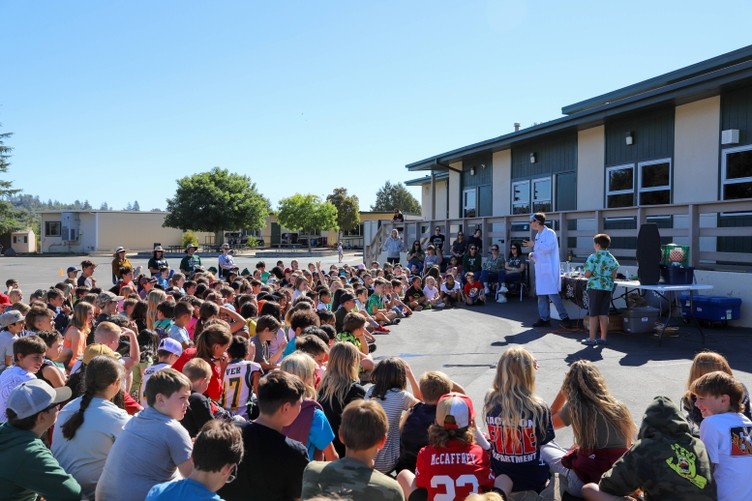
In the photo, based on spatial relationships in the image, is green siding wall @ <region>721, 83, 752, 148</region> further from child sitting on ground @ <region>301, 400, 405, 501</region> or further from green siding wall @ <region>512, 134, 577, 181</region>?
child sitting on ground @ <region>301, 400, 405, 501</region>

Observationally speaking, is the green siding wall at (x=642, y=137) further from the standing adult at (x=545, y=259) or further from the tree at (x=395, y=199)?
the tree at (x=395, y=199)

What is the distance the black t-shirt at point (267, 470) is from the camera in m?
2.98

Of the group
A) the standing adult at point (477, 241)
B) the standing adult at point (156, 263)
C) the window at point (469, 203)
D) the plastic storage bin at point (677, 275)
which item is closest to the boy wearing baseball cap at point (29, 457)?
the plastic storage bin at point (677, 275)

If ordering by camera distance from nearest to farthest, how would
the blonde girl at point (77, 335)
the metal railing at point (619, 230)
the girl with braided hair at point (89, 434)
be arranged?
the girl with braided hair at point (89, 434) → the blonde girl at point (77, 335) → the metal railing at point (619, 230)

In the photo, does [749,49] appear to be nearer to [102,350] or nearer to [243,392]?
[243,392]

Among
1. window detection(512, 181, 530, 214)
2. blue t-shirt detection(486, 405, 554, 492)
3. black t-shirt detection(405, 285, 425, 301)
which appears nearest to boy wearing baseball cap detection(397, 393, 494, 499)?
blue t-shirt detection(486, 405, 554, 492)

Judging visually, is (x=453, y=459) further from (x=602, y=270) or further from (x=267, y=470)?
(x=602, y=270)

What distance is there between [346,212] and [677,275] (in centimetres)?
6343

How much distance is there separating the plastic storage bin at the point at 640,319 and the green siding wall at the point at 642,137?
17.4ft

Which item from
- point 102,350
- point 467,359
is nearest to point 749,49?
point 467,359

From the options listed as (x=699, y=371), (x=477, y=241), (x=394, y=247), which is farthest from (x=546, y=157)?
(x=699, y=371)

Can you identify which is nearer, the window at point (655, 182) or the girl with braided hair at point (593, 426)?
the girl with braided hair at point (593, 426)

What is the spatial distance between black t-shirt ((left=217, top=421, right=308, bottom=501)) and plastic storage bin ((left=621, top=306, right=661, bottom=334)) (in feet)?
26.3

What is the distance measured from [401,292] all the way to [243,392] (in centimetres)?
959
